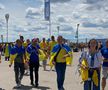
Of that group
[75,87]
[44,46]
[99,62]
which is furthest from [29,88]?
[44,46]

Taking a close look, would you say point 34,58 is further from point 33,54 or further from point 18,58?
point 18,58

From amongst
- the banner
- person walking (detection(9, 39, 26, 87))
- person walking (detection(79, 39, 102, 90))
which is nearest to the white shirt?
person walking (detection(79, 39, 102, 90))

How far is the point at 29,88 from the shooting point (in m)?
15.3

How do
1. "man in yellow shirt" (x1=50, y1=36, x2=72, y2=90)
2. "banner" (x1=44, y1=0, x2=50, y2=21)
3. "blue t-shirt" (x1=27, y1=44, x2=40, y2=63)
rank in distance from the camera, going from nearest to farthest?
"man in yellow shirt" (x1=50, y1=36, x2=72, y2=90)
"blue t-shirt" (x1=27, y1=44, x2=40, y2=63)
"banner" (x1=44, y1=0, x2=50, y2=21)

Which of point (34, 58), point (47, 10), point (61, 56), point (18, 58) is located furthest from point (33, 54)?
point (47, 10)

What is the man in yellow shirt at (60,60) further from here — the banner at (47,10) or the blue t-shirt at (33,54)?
the banner at (47,10)

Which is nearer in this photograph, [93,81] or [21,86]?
[93,81]

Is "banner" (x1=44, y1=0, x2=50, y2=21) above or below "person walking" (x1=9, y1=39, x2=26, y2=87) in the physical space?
above

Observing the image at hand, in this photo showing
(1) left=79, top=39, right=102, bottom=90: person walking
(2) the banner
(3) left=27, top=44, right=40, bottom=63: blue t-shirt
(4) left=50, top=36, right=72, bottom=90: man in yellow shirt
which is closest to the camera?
(1) left=79, top=39, right=102, bottom=90: person walking

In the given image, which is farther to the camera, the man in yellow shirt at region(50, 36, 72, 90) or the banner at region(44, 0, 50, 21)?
the banner at region(44, 0, 50, 21)

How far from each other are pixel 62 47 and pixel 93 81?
3.75 m

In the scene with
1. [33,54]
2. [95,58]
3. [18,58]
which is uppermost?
[95,58]

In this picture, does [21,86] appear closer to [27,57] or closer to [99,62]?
[27,57]

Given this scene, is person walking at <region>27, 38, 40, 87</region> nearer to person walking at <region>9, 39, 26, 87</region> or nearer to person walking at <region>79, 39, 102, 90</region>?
person walking at <region>9, 39, 26, 87</region>
